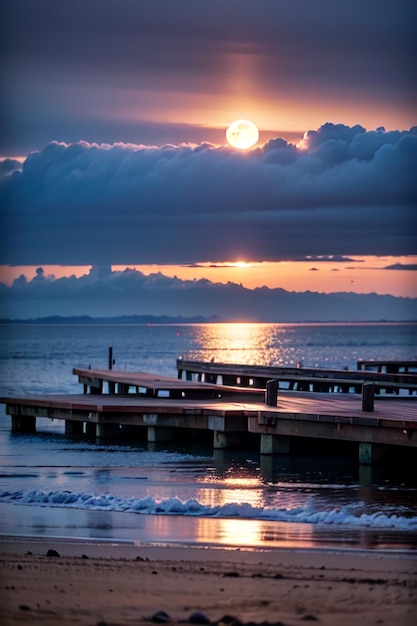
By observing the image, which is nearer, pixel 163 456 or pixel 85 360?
pixel 163 456

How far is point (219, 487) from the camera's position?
60.4ft

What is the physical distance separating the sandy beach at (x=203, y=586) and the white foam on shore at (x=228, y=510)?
2725mm

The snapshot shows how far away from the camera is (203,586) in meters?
9.13

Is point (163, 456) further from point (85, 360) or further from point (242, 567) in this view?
point (85, 360)

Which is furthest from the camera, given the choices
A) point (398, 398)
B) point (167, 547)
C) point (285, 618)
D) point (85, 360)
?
point (85, 360)

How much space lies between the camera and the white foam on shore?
14.5 meters

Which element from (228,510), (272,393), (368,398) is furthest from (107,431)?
(228,510)

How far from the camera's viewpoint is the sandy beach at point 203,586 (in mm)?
8031

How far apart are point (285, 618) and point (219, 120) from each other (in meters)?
17.0

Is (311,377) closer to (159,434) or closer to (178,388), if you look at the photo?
(178,388)

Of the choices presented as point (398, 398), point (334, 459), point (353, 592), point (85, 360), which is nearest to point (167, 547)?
point (353, 592)

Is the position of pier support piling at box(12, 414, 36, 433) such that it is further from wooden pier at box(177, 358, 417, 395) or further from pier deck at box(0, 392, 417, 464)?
wooden pier at box(177, 358, 417, 395)

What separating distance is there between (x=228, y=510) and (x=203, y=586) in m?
6.03

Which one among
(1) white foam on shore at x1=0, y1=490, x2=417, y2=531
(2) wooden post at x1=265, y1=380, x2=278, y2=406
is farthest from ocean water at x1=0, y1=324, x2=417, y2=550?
(2) wooden post at x1=265, y1=380, x2=278, y2=406
